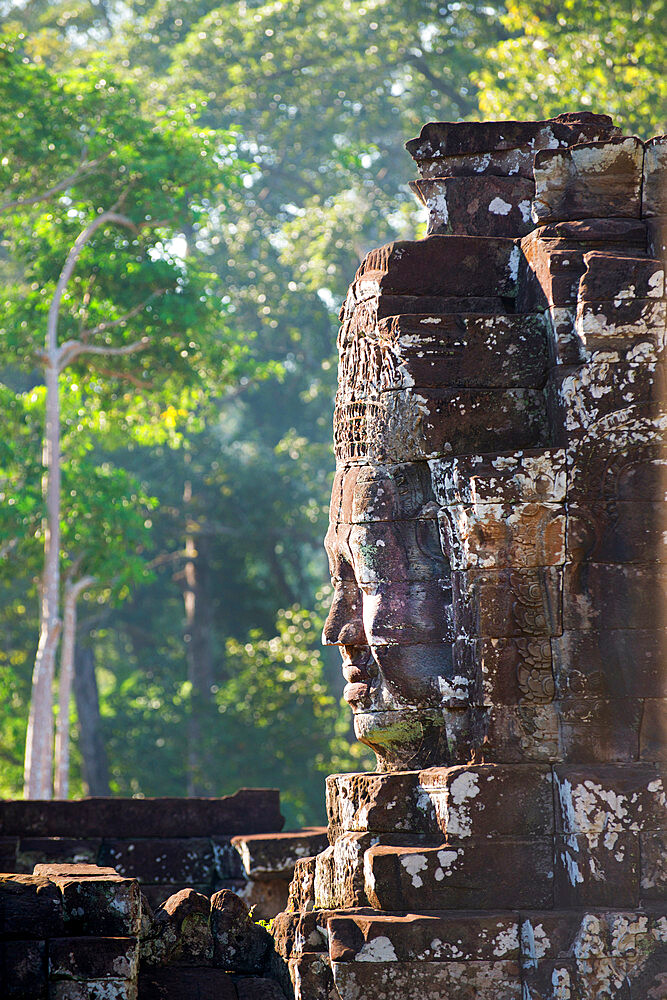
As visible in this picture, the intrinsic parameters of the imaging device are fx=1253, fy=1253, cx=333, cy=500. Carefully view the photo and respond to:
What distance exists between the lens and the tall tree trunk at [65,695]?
13.9 meters

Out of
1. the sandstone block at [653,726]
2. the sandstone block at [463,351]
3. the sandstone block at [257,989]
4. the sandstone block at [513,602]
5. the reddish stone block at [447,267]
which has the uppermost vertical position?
the reddish stone block at [447,267]

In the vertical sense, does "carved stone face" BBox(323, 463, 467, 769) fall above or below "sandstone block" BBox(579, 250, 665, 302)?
below

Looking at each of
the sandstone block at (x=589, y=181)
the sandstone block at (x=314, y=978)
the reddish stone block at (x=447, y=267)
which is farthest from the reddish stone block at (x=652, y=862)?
the sandstone block at (x=589, y=181)

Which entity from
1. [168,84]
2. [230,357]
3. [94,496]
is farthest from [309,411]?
[94,496]

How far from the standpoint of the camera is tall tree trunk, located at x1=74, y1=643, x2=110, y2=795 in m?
18.7

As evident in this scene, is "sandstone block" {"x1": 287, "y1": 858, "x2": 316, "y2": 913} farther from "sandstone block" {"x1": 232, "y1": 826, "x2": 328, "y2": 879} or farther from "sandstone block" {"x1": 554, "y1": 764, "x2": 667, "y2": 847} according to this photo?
"sandstone block" {"x1": 232, "y1": 826, "x2": 328, "y2": 879}

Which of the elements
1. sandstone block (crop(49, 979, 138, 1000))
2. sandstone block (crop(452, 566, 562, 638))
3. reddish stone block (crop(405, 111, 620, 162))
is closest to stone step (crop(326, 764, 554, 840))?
sandstone block (crop(452, 566, 562, 638))

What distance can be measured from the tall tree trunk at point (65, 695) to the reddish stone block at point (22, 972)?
954cm

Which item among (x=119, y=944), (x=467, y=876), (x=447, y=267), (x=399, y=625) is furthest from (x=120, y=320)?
(x=467, y=876)

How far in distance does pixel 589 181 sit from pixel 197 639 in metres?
15.8

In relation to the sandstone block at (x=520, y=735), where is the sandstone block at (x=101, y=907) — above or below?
below

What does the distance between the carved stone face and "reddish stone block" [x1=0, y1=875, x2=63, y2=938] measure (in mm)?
1308

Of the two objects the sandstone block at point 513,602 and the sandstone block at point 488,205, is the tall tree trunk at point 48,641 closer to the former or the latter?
the sandstone block at point 488,205

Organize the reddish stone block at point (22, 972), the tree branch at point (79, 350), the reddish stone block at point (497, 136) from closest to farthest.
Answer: the reddish stone block at point (22, 972)
the reddish stone block at point (497, 136)
the tree branch at point (79, 350)
